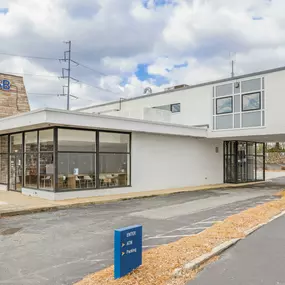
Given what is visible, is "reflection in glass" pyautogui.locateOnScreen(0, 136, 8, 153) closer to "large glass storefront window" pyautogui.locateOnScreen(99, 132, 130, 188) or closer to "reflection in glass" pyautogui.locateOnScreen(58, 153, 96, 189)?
"reflection in glass" pyautogui.locateOnScreen(58, 153, 96, 189)

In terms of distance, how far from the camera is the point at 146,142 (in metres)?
18.6

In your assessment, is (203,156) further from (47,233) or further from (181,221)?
(47,233)

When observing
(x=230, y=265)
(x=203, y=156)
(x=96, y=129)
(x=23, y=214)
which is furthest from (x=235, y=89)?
(x=230, y=265)

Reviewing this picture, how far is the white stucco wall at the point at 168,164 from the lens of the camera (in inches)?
700

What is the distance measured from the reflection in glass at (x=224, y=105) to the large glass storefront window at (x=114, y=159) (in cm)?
648

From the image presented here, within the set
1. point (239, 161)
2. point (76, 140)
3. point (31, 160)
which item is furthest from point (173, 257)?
point (239, 161)

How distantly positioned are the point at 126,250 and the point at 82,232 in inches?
156

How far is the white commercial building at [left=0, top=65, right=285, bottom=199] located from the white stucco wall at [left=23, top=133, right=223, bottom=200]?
5cm

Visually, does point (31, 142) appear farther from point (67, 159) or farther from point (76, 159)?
point (76, 159)

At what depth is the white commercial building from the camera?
14961 millimetres

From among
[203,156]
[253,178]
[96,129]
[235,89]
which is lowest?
[253,178]

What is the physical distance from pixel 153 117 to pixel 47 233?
576 inches

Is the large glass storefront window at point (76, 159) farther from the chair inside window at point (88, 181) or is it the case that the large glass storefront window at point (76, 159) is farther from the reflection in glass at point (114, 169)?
the reflection in glass at point (114, 169)

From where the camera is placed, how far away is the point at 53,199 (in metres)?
14.3
